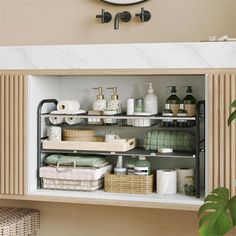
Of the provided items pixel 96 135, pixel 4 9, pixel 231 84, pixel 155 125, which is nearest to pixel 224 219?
pixel 231 84

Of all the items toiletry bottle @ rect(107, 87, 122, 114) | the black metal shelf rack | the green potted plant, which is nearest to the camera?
the green potted plant

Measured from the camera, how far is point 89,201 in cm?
262

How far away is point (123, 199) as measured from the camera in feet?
8.47

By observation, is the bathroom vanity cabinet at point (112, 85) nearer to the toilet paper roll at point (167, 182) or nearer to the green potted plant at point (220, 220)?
the toilet paper roll at point (167, 182)

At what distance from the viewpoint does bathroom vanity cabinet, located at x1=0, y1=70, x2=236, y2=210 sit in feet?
8.02

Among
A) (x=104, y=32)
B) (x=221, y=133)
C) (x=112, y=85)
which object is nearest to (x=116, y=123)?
(x=112, y=85)

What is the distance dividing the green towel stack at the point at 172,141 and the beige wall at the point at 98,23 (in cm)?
49

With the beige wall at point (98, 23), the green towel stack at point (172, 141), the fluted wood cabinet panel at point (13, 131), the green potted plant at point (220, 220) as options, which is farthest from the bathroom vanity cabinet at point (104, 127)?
the green potted plant at point (220, 220)

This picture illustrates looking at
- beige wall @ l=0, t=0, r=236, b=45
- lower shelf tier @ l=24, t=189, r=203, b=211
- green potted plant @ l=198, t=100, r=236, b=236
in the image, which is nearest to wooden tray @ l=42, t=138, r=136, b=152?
lower shelf tier @ l=24, t=189, r=203, b=211

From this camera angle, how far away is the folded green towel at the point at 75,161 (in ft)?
8.97

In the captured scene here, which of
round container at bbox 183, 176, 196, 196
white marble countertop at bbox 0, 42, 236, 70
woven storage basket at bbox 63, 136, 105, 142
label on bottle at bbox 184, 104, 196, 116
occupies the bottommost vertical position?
round container at bbox 183, 176, 196, 196

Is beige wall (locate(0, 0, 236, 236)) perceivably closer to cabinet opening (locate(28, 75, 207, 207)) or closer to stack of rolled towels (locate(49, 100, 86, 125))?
cabinet opening (locate(28, 75, 207, 207))

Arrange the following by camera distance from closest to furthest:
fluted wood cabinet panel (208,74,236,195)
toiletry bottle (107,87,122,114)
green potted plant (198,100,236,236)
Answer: green potted plant (198,100,236,236) < fluted wood cabinet panel (208,74,236,195) < toiletry bottle (107,87,122,114)

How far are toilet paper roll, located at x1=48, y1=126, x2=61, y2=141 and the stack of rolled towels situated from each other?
4 centimetres
